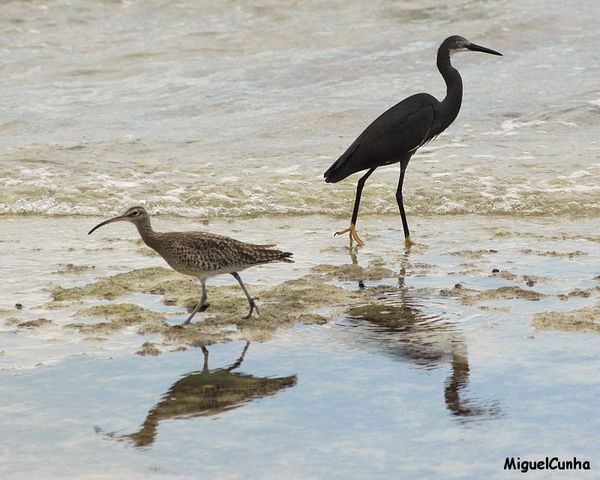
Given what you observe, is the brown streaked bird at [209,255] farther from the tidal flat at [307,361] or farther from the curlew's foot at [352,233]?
the curlew's foot at [352,233]

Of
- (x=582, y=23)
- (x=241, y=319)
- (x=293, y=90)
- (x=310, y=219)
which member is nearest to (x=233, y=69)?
(x=293, y=90)

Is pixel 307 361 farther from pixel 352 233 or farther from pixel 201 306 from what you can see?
pixel 352 233

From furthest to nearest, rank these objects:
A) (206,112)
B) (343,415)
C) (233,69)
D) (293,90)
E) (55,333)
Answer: (233,69) < (293,90) < (206,112) < (55,333) < (343,415)

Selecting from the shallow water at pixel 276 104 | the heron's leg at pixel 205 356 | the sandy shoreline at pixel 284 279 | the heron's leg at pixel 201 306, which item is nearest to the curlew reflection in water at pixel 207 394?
the heron's leg at pixel 205 356

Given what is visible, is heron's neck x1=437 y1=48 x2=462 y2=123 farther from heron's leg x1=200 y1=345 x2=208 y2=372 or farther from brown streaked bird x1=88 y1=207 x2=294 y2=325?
heron's leg x1=200 y1=345 x2=208 y2=372

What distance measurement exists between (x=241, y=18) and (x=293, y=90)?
5.90 metres

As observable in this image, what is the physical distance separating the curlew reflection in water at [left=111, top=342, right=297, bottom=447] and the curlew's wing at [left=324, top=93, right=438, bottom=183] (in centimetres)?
516

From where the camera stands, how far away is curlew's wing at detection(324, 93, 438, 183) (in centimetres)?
1203

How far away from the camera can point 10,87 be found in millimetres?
20000

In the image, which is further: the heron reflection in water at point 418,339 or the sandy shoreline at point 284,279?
the sandy shoreline at point 284,279

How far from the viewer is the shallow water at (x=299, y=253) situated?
6.04 meters

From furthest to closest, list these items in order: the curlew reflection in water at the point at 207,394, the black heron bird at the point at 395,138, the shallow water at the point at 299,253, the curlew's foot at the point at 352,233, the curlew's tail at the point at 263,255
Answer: the black heron bird at the point at 395,138
the curlew's foot at the point at 352,233
the curlew's tail at the point at 263,255
the curlew reflection in water at the point at 207,394
the shallow water at the point at 299,253

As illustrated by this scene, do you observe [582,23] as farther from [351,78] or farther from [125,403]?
[125,403]

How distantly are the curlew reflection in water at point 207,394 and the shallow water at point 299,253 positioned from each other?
2 cm
